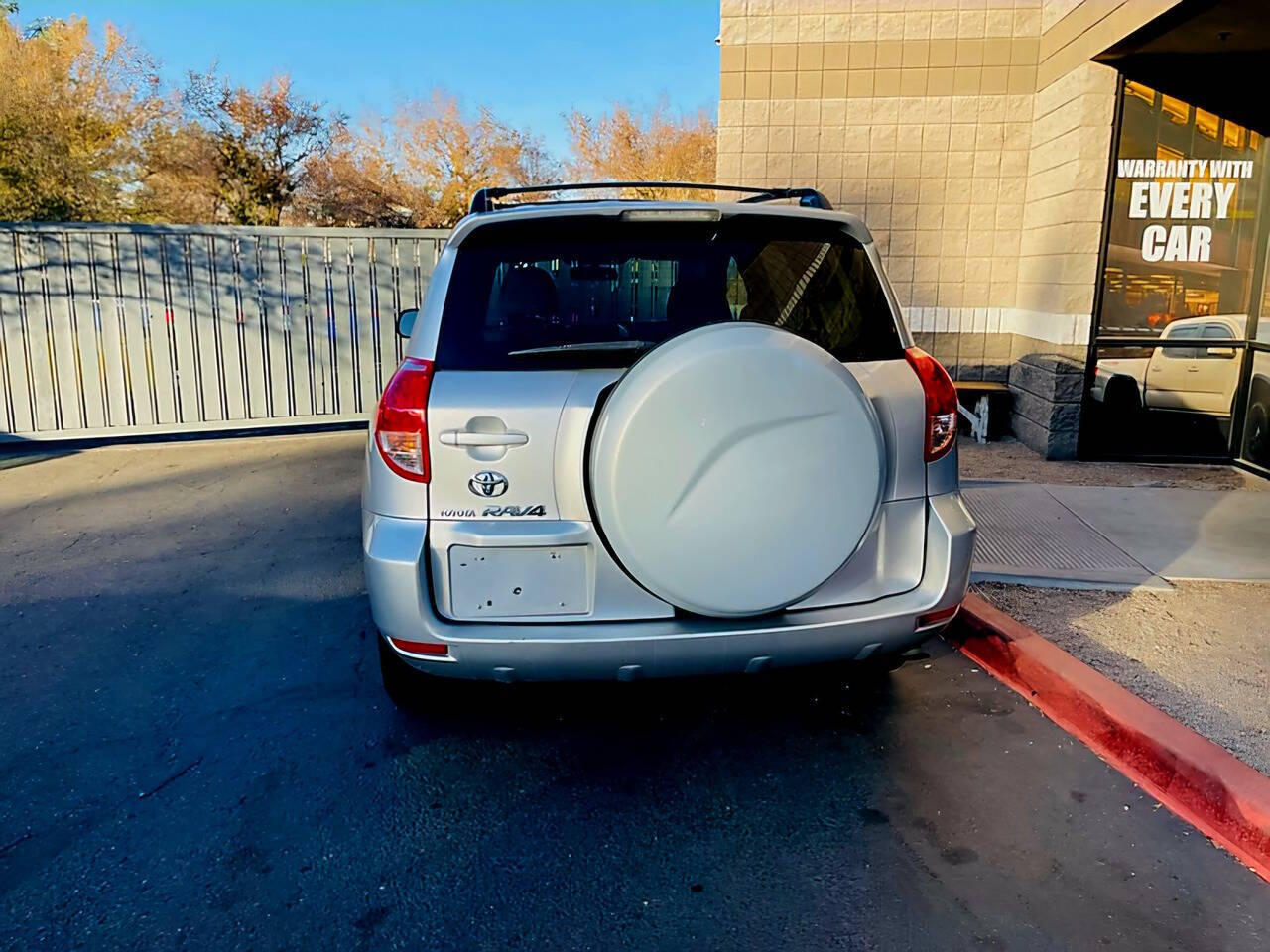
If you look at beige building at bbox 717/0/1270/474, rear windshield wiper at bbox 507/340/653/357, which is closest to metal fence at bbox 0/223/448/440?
beige building at bbox 717/0/1270/474

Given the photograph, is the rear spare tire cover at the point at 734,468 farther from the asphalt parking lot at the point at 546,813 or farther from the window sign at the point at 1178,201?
the window sign at the point at 1178,201

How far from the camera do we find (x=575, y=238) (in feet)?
10.8

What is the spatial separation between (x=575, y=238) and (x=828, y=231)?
0.90m

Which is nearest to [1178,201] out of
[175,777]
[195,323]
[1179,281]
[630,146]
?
[1179,281]

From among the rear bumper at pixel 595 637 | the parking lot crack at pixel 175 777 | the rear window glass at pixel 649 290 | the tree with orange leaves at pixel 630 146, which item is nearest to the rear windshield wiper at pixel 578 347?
the rear window glass at pixel 649 290

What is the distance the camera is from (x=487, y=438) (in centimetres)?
297

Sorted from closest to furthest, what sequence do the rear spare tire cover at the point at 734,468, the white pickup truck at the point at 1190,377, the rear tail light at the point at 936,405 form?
the rear spare tire cover at the point at 734,468 < the rear tail light at the point at 936,405 < the white pickup truck at the point at 1190,377

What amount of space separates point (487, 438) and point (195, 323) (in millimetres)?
8052

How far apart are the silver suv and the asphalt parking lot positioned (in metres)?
0.48

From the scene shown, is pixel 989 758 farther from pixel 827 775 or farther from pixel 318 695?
pixel 318 695

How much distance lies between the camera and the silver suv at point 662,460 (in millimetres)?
2838

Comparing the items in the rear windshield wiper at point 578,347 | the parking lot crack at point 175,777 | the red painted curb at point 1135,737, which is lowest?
the parking lot crack at point 175,777

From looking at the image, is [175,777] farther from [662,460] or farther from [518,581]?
[662,460]

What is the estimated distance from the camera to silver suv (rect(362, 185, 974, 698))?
2.84m
